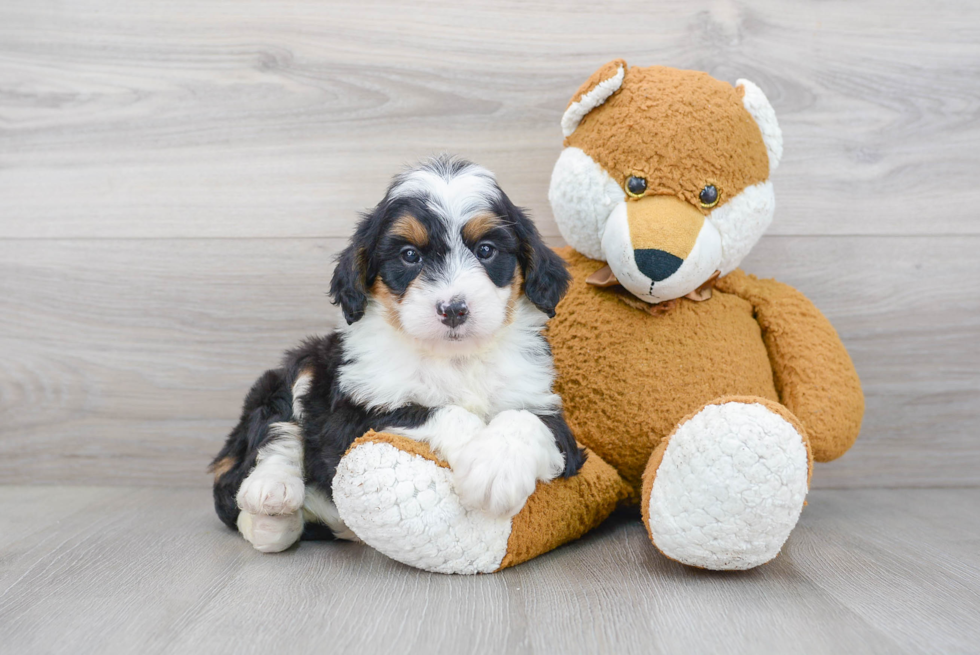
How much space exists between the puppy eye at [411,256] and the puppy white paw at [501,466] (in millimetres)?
343

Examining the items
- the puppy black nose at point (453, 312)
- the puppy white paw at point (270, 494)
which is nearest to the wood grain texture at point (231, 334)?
the puppy white paw at point (270, 494)

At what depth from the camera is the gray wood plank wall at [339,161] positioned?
7.07 feet

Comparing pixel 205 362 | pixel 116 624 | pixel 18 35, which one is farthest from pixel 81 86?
pixel 116 624

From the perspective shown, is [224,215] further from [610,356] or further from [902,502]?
[902,502]

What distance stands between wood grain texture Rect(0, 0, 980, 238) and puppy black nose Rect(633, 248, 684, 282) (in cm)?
60

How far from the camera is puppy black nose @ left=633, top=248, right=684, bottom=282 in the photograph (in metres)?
1.58

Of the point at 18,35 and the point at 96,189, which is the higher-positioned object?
the point at 18,35

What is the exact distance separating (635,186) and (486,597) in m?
0.90

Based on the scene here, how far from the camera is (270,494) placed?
1.58 metres

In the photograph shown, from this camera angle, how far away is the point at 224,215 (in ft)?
7.26

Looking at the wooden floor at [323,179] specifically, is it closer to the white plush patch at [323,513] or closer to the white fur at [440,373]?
the white plush patch at [323,513]

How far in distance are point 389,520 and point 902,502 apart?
4.93ft

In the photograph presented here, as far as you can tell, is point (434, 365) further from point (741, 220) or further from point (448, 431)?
point (741, 220)

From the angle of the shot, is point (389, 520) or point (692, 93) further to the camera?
point (692, 93)
